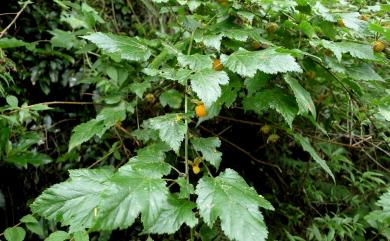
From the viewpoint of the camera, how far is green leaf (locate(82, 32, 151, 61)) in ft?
3.54

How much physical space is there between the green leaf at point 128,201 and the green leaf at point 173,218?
7 centimetres

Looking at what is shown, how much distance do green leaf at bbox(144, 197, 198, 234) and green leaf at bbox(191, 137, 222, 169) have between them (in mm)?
250

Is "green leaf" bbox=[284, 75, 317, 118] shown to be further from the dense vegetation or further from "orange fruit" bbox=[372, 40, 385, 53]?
"orange fruit" bbox=[372, 40, 385, 53]

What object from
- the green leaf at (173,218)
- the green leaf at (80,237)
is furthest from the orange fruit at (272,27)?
the green leaf at (80,237)

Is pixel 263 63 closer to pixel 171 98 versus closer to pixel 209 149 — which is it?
pixel 209 149

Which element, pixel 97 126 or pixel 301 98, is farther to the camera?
pixel 97 126

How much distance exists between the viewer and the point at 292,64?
0.93 meters

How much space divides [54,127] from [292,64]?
1846mm

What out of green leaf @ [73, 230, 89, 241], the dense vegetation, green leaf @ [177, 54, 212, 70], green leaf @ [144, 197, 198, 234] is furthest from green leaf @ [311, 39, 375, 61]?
green leaf @ [73, 230, 89, 241]

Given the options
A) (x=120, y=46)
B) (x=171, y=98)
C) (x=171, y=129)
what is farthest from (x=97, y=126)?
(x=171, y=129)

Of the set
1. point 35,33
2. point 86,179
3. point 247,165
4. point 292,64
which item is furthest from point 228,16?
point 35,33

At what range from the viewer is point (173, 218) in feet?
2.72

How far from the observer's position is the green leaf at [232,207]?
71 cm

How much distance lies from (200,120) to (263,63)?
1.52 ft
